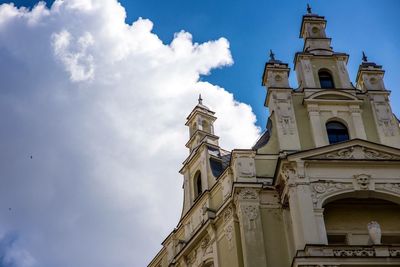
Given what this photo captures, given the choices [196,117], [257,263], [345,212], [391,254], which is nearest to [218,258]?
[257,263]

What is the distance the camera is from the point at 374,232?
25.0 m

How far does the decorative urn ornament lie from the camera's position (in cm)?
2486

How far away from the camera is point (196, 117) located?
1404 inches

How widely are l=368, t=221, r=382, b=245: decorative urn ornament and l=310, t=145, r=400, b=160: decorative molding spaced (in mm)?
Answer: 3010

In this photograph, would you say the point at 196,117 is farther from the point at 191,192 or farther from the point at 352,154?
the point at 352,154

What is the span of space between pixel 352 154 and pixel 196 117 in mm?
10214

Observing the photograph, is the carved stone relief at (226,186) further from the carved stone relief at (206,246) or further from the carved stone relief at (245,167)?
the carved stone relief at (206,246)

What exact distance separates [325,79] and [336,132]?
3189 mm

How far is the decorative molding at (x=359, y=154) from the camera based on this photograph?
27312 mm

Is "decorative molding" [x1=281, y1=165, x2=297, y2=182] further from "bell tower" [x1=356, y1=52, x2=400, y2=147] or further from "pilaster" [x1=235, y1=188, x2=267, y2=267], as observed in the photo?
"bell tower" [x1=356, y1=52, x2=400, y2=147]

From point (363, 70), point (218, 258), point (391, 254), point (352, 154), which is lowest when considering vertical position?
point (391, 254)

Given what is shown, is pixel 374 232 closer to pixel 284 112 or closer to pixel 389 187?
pixel 389 187

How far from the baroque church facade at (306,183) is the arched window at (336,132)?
0.13 ft

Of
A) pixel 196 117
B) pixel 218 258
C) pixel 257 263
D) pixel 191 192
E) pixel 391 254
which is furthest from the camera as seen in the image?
pixel 196 117
